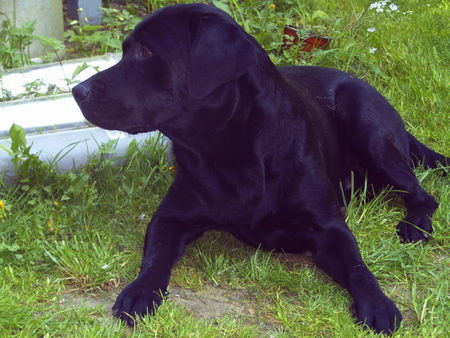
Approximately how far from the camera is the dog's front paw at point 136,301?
2.53 metres

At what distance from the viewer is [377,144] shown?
3.37 metres

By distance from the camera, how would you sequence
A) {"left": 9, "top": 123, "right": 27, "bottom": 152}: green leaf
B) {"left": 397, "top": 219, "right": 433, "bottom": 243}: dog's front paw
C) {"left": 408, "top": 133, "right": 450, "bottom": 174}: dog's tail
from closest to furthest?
{"left": 397, "top": 219, "right": 433, "bottom": 243}: dog's front paw < {"left": 9, "top": 123, "right": 27, "bottom": 152}: green leaf < {"left": 408, "top": 133, "right": 450, "bottom": 174}: dog's tail

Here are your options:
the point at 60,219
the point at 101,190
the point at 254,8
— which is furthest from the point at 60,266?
the point at 254,8

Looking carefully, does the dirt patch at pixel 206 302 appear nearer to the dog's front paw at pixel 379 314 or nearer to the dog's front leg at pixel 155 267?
the dog's front leg at pixel 155 267

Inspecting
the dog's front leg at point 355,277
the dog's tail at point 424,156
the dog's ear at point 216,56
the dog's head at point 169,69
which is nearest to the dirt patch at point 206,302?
the dog's front leg at point 355,277

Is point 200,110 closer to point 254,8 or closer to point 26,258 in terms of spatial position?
point 26,258

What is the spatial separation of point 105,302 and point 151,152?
1.17m

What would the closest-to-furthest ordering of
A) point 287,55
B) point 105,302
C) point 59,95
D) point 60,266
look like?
point 105,302 → point 60,266 → point 59,95 → point 287,55


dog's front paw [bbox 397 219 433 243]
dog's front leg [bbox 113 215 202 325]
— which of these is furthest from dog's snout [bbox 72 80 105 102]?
dog's front paw [bbox 397 219 433 243]

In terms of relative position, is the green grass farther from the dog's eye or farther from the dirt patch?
the dog's eye

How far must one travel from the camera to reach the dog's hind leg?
336 centimetres

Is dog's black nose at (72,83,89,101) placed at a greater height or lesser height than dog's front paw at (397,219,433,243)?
greater

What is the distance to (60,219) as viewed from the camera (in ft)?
10.5

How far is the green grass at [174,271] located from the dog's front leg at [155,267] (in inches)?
2.0
